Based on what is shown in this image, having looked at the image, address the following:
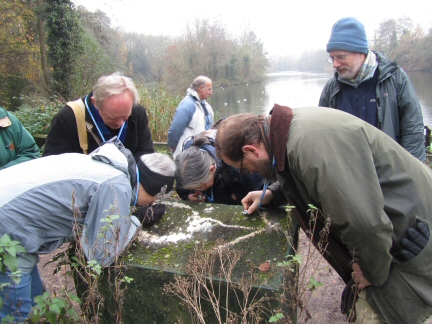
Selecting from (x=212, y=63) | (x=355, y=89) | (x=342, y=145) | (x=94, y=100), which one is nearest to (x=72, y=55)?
(x=94, y=100)

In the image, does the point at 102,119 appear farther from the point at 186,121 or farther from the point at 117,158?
the point at 186,121

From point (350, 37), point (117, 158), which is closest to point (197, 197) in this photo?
point (117, 158)

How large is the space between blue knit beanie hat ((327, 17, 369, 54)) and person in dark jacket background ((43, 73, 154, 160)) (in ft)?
5.51

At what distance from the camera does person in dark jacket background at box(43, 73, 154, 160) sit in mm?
2525

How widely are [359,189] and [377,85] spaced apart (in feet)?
5.51

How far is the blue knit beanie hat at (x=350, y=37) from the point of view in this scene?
2.54 meters

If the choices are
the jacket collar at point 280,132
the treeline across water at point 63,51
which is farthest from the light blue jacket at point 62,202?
the treeline across water at point 63,51

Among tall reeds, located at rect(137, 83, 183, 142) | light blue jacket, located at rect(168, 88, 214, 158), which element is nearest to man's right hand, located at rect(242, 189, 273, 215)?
light blue jacket, located at rect(168, 88, 214, 158)

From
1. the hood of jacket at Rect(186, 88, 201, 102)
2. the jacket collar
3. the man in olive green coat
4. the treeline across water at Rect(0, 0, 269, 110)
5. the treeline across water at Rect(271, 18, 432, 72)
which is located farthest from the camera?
the treeline across water at Rect(271, 18, 432, 72)

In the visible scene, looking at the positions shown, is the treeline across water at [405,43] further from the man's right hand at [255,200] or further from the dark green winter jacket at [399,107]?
the man's right hand at [255,200]

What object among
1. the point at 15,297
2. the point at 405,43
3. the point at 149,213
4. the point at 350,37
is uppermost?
the point at 405,43

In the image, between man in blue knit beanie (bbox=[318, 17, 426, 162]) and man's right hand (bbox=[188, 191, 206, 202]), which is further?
Answer: man's right hand (bbox=[188, 191, 206, 202])

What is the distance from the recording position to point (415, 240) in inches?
55.1

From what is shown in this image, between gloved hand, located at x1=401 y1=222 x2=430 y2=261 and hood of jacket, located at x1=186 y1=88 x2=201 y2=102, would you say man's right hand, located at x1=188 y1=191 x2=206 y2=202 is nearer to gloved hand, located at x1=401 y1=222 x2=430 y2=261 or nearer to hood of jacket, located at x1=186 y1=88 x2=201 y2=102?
gloved hand, located at x1=401 y1=222 x2=430 y2=261
